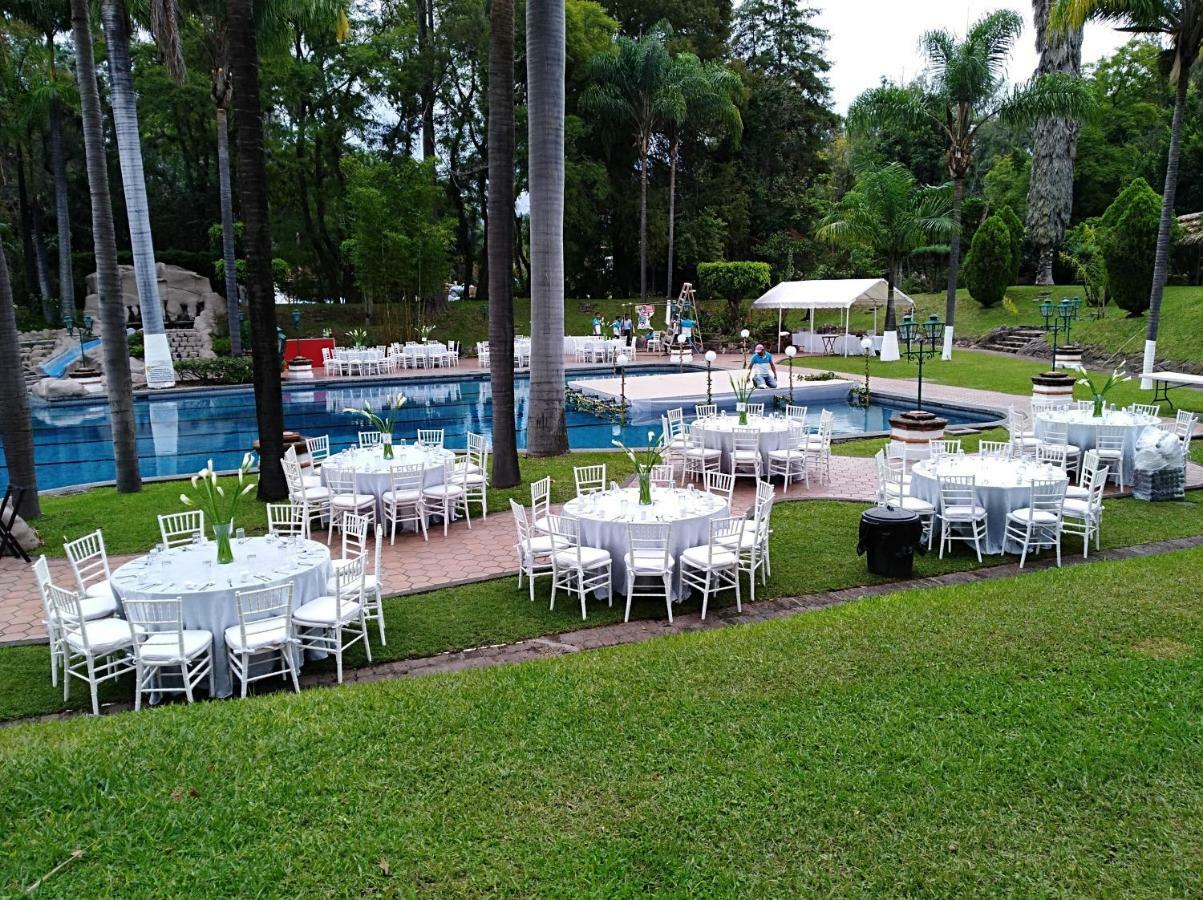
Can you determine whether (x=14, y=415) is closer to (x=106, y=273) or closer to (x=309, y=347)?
(x=106, y=273)

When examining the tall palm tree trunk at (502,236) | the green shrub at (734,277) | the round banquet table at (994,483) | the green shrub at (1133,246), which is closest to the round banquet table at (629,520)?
the round banquet table at (994,483)

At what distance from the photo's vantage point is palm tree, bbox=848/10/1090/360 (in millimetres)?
24125

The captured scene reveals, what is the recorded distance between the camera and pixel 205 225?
1421 inches

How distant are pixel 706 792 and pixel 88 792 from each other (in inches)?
121

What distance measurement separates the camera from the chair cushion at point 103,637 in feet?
19.0

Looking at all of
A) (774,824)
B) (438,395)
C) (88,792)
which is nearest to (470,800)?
(774,824)

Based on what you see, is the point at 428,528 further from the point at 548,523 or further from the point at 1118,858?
the point at 1118,858

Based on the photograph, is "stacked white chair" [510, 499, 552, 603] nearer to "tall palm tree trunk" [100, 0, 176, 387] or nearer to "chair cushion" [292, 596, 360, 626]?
"chair cushion" [292, 596, 360, 626]

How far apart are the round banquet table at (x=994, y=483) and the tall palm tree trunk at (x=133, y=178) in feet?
63.1

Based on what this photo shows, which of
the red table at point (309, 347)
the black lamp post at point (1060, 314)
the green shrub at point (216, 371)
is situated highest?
the black lamp post at point (1060, 314)

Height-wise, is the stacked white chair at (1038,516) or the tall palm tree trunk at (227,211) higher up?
the tall palm tree trunk at (227,211)

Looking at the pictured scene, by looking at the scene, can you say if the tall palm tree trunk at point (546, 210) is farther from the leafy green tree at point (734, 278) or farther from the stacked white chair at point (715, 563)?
the leafy green tree at point (734, 278)

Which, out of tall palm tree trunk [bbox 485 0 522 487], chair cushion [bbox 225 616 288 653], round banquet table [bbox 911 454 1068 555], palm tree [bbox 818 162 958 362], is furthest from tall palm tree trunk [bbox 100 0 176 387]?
palm tree [bbox 818 162 958 362]

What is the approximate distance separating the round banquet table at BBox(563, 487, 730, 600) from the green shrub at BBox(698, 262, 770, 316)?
26756 millimetres
